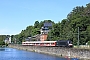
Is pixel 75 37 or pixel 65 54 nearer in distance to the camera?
pixel 65 54

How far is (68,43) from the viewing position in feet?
227

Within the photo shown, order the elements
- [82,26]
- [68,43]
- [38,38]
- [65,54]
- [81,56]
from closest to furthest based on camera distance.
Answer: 1. [81,56]
2. [65,54]
3. [68,43]
4. [82,26]
5. [38,38]

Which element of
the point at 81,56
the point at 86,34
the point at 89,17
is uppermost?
the point at 89,17

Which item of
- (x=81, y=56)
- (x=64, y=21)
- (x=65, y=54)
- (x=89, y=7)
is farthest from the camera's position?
(x=64, y=21)

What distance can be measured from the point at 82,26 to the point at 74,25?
2368 mm

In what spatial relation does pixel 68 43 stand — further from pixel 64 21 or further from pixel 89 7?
pixel 64 21

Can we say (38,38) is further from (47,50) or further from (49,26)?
(47,50)

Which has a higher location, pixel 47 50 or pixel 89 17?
pixel 89 17

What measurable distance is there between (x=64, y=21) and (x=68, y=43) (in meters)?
27.8

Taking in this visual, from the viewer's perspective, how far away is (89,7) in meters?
86.3

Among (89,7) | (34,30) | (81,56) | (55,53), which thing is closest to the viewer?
(81,56)

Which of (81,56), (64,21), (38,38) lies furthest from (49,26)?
(81,56)

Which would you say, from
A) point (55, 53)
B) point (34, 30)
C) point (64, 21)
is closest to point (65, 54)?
point (55, 53)

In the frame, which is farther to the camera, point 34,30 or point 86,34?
point 34,30
